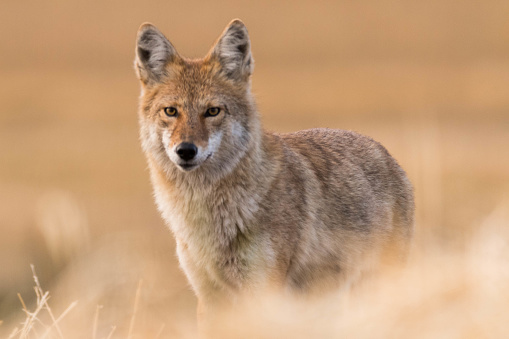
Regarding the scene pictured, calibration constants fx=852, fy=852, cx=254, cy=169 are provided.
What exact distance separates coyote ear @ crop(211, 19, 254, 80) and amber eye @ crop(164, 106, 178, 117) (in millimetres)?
628

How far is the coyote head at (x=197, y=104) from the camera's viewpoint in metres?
6.50

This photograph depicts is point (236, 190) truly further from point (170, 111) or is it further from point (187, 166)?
point (170, 111)

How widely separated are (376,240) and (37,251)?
1186 cm

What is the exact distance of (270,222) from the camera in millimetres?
6469

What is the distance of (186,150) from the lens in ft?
20.6

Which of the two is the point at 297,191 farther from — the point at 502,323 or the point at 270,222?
the point at 502,323

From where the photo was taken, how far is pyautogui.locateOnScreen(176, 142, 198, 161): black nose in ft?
20.6

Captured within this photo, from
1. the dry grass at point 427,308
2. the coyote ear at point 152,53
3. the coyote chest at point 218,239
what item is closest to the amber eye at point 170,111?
the coyote ear at point 152,53

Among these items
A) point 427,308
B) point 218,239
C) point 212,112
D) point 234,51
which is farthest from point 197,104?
point 427,308

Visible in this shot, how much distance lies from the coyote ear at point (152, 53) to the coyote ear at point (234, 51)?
0.39m

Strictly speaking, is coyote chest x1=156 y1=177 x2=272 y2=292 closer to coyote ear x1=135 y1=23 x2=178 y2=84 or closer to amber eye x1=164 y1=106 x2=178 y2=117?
amber eye x1=164 y1=106 x2=178 y2=117

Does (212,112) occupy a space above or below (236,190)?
above

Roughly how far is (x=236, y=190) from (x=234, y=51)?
1.29 metres

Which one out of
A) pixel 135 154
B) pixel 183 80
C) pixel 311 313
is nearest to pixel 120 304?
pixel 311 313
